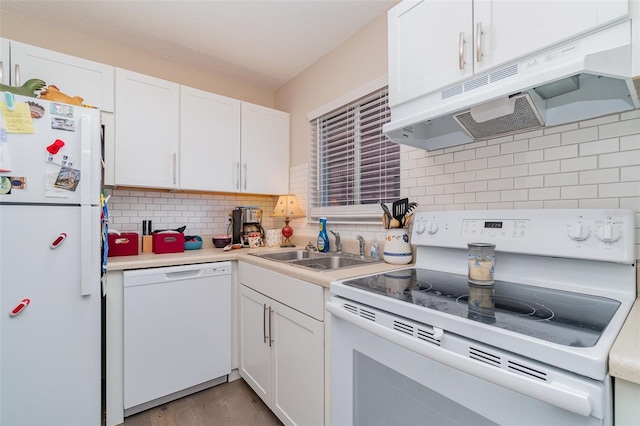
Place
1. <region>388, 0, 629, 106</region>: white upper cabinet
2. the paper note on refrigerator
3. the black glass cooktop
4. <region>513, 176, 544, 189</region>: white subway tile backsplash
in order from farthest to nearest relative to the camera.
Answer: the paper note on refrigerator, <region>513, 176, 544, 189</region>: white subway tile backsplash, <region>388, 0, 629, 106</region>: white upper cabinet, the black glass cooktop

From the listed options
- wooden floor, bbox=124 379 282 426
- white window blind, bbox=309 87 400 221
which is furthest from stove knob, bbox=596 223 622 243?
wooden floor, bbox=124 379 282 426

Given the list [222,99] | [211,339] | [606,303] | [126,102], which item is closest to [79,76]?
[126,102]

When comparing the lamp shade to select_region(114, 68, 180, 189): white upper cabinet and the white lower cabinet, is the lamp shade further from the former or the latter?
select_region(114, 68, 180, 189): white upper cabinet

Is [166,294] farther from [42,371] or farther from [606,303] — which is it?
[606,303]

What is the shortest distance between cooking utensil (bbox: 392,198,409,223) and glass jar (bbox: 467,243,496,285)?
0.55 m

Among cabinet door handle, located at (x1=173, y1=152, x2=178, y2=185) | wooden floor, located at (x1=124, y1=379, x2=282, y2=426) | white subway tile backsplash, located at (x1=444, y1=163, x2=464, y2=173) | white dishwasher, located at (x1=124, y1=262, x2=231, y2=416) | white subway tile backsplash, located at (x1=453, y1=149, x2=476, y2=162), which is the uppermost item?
cabinet door handle, located at (x1=173, y1=152, x2=178, y2=185)

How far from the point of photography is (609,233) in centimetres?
92

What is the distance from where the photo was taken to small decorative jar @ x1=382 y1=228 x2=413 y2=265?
5.16 feet

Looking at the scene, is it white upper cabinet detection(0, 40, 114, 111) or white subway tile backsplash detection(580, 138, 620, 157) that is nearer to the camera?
white subway tile backsplash detection(580, 138, 620, 157)

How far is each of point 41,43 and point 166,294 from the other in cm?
196

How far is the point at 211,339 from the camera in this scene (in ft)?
6.42

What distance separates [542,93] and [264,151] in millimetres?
2063

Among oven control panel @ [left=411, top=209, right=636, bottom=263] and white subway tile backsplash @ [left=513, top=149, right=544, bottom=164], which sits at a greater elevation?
white subway tile backsplash @ [left=513, top=149, right=544, bottom=164]

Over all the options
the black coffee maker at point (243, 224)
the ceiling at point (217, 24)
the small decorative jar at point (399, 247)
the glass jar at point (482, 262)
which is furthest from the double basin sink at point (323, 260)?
Result: the ceiling at point (217, 24)
